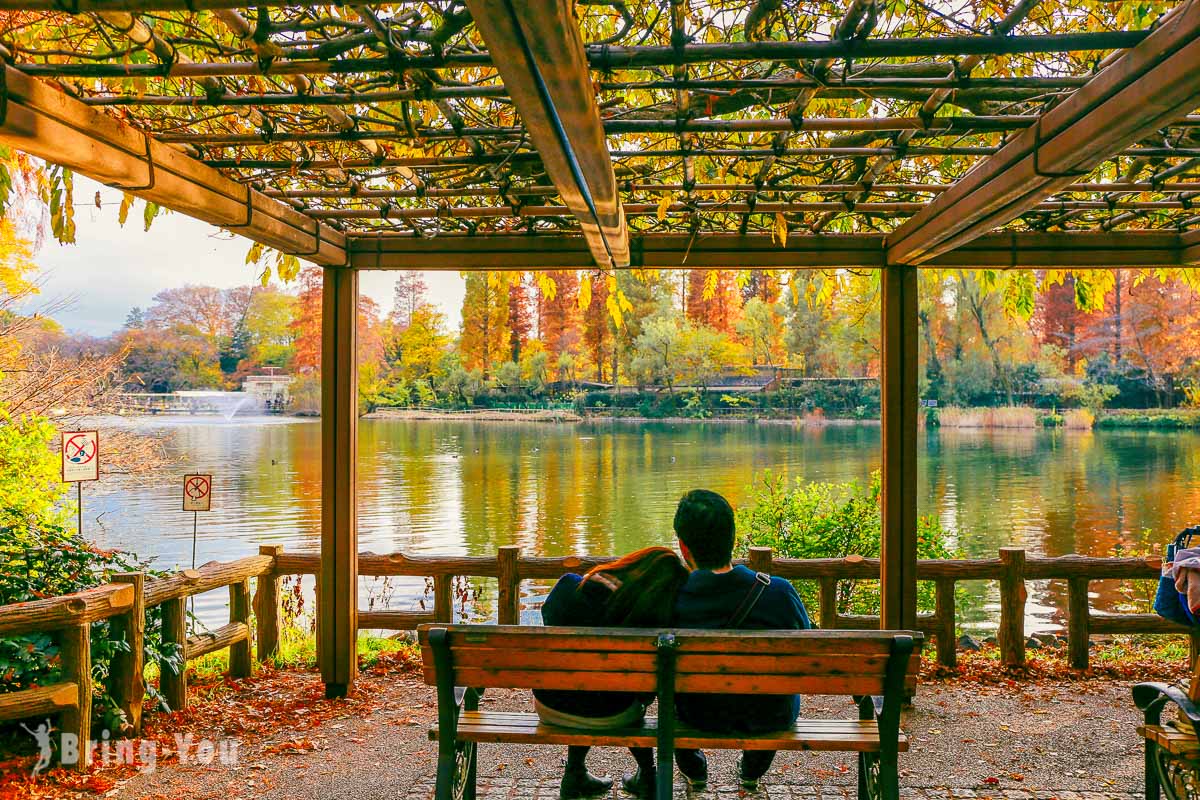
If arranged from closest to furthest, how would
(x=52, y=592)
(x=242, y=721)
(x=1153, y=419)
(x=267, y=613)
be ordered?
(x=52, y=592) → (x=242, y=721) → (x=267, y=613) → (x=1153, y=419)

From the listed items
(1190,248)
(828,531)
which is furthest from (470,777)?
(1190,248)

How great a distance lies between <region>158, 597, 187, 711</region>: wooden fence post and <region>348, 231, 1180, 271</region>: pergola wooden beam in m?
2.26

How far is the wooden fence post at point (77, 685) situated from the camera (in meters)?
3.79

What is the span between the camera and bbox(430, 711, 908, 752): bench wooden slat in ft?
9.12

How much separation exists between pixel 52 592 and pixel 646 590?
320cm

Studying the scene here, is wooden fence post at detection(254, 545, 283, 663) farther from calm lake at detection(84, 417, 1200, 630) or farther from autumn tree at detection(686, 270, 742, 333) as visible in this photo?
autumn tree at detection(686, 270, 742, 333)

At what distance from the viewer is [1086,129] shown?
2430 mm

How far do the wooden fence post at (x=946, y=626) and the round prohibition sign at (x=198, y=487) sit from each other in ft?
16.8

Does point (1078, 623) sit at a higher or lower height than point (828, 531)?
lower

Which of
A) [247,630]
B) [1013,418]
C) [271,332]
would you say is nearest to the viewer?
[247,630]

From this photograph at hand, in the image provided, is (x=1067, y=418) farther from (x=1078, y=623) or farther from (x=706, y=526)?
(x=706, y=526)

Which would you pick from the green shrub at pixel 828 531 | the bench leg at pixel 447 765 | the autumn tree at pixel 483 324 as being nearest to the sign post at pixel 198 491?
the bench leg at pixel 447 765

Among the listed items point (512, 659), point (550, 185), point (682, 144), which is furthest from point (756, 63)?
point (512, 659)

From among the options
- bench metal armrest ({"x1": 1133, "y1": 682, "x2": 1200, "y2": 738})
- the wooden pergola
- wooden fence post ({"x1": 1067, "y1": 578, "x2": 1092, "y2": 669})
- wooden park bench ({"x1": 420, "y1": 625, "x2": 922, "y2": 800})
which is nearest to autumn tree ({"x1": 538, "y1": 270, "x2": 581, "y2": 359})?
wooden fence post ({"x1": 1067, "y1": 578, "x2": 1092, "y2": 669})
